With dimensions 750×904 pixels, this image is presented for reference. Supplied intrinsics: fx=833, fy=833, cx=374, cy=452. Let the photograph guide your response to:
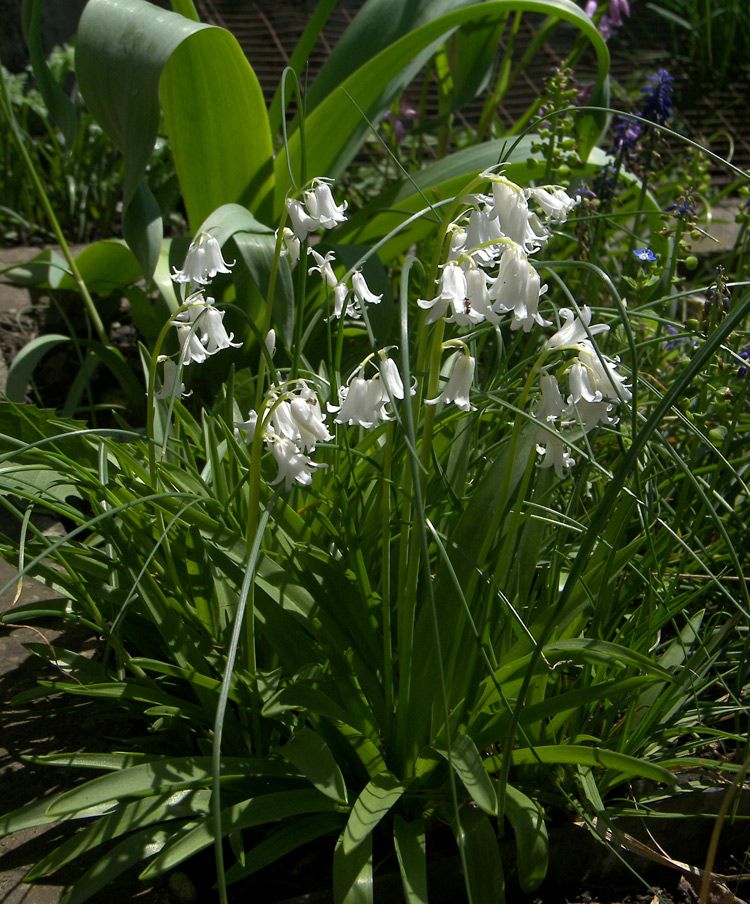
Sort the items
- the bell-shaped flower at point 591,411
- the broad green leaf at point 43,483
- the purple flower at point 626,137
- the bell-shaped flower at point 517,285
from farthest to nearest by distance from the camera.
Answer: the purple flower at point 626,137 < the broad green leaf at point 43,483 < the bell-shaped flower at point 591,411 < the bell-shaped flower at point 517,285

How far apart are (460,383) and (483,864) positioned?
65cm

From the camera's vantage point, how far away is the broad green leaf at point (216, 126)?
218 centimetres

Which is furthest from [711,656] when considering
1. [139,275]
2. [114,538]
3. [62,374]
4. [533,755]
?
[62,374]

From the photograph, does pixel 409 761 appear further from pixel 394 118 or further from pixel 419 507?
pixel 394 118

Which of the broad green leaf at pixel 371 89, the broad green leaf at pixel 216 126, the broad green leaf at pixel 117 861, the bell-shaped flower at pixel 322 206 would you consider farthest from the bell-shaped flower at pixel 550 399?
the broad green leaf at pixel 216 126

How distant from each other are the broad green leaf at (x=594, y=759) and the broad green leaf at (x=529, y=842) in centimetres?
6

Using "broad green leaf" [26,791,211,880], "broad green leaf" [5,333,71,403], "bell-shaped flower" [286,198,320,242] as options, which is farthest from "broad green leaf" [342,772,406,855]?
"broad green leaf" [5,333,71,403]

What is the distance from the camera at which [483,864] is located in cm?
111

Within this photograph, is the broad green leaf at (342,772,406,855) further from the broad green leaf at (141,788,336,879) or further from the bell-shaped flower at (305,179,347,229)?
the bell-shaped flower at (305,179,347,229)

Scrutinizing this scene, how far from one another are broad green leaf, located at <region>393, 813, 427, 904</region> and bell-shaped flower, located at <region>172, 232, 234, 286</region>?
0.81 metres

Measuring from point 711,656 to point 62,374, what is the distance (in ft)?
6.76

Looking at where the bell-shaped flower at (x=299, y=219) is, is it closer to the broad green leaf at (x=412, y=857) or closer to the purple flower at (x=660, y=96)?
the broad green leaf at (x=412, y=857)

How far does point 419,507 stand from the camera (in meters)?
0.83

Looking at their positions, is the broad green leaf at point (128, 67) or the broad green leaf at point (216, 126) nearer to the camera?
the broad green leaf at point (128, 67)
